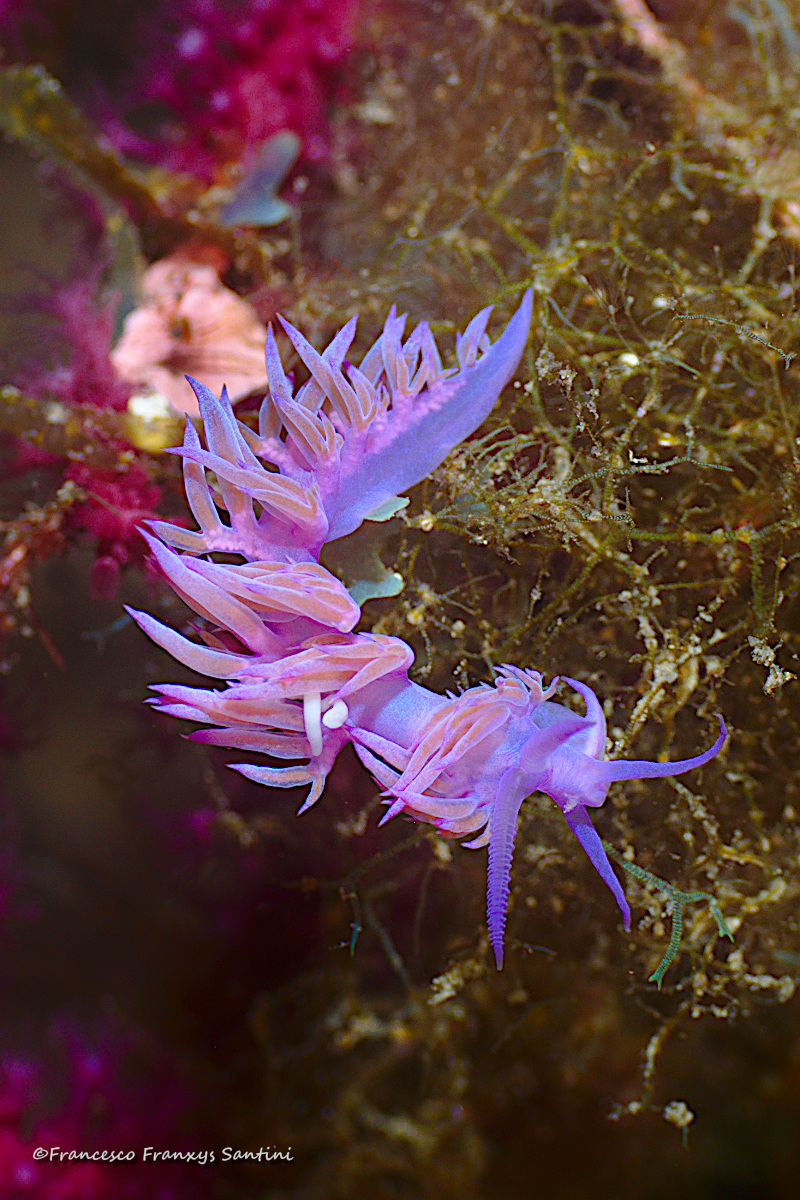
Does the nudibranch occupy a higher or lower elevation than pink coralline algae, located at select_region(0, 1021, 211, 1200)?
higher

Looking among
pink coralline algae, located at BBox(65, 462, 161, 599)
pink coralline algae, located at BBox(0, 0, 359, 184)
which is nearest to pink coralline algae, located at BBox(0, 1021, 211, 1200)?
pink coralline algae, located at BBox(65, 462, 161, 599)

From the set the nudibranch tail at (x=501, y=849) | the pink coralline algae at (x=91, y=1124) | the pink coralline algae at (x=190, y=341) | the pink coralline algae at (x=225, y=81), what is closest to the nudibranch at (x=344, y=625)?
the nudibranch tail at (x=501, y=849)

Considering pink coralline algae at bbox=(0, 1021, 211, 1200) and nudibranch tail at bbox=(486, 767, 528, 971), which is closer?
nudibranch tail at bbox=(486, 767, 528, 971)

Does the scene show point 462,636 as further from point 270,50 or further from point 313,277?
point 270,50

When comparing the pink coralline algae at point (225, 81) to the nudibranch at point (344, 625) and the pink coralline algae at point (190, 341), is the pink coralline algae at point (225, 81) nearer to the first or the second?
the pink coralline algae at point (190, 341)

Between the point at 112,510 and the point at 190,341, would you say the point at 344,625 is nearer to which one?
the point at 112,510

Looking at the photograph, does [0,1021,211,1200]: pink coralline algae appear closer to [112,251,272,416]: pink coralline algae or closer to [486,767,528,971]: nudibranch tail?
[486,767,528,971]: nudibranch tail

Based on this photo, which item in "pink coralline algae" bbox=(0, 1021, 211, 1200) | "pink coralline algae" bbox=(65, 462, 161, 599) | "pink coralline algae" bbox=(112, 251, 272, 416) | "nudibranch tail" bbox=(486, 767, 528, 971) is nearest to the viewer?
"nudibranch tail" bbox=(486, 767, 528, 971)

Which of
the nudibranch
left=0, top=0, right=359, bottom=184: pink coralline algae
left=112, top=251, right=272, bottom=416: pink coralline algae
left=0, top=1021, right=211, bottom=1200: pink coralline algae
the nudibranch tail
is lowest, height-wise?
left=0, top=1021, right=211, bottom=1200: pink coralline algae
